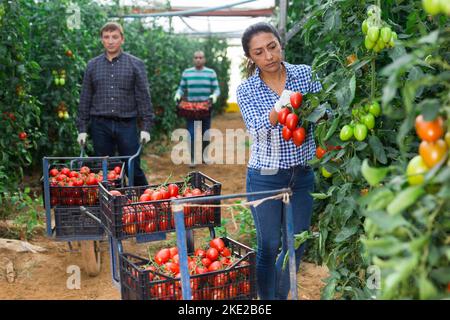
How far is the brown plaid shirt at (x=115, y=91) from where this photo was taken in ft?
14.7

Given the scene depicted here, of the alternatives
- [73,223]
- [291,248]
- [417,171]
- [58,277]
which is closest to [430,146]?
[417,171]

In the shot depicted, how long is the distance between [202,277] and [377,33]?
3.39 ft

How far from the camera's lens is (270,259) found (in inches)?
112

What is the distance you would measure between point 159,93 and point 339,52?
21.4 ft

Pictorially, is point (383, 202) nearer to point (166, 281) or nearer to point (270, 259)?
point (166, 281)

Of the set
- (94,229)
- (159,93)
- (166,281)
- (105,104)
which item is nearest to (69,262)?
(94,229)

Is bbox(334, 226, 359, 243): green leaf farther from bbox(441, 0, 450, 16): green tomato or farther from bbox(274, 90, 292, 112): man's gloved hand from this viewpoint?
bbox(441, 0, 450, 16): green tomato

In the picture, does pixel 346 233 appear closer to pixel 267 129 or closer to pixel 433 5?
pixel 267 129

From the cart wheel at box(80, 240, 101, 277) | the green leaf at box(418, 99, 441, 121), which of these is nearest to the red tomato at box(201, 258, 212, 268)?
the green leaf at box(418, 99, 441, 121)

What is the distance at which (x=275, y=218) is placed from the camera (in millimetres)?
2785

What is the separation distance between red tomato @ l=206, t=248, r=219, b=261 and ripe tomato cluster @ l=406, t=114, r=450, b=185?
1.13 m

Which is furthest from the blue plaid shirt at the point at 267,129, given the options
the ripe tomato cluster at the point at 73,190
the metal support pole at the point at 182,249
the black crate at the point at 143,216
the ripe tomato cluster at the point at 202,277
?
the ripe tomato cluster at the point at 73,190

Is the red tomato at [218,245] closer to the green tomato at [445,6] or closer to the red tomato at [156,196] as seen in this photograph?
the red tomato at [156,196]
